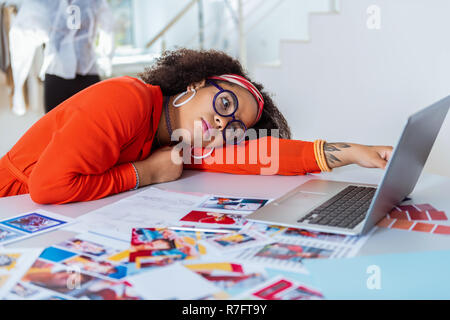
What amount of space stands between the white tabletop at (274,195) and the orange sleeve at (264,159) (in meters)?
0.03

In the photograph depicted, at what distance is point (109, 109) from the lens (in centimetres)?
124

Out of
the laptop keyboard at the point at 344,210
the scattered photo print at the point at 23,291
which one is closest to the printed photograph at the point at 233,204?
the laptop keyboard at the point at 344,210

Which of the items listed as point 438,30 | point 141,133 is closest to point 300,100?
point 438,30

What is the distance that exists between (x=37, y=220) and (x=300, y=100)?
2.37 m

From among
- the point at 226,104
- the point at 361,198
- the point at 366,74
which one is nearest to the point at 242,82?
the point at 226,104

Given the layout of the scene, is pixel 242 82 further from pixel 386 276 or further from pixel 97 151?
pixel 386 276

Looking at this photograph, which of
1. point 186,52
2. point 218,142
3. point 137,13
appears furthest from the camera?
point 137,13

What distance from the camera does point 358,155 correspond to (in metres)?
1.37

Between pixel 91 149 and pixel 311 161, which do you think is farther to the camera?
Result: pixel 311 161

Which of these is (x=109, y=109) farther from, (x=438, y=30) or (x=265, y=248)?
(x=438, y=30)

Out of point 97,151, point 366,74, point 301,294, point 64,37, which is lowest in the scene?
point 301,294

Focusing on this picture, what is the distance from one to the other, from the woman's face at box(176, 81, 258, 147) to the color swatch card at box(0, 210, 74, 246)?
1.71 feet

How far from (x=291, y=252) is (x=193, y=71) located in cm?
87

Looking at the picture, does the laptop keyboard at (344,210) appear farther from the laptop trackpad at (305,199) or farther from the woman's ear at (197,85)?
the woman's ear at (197,85)
